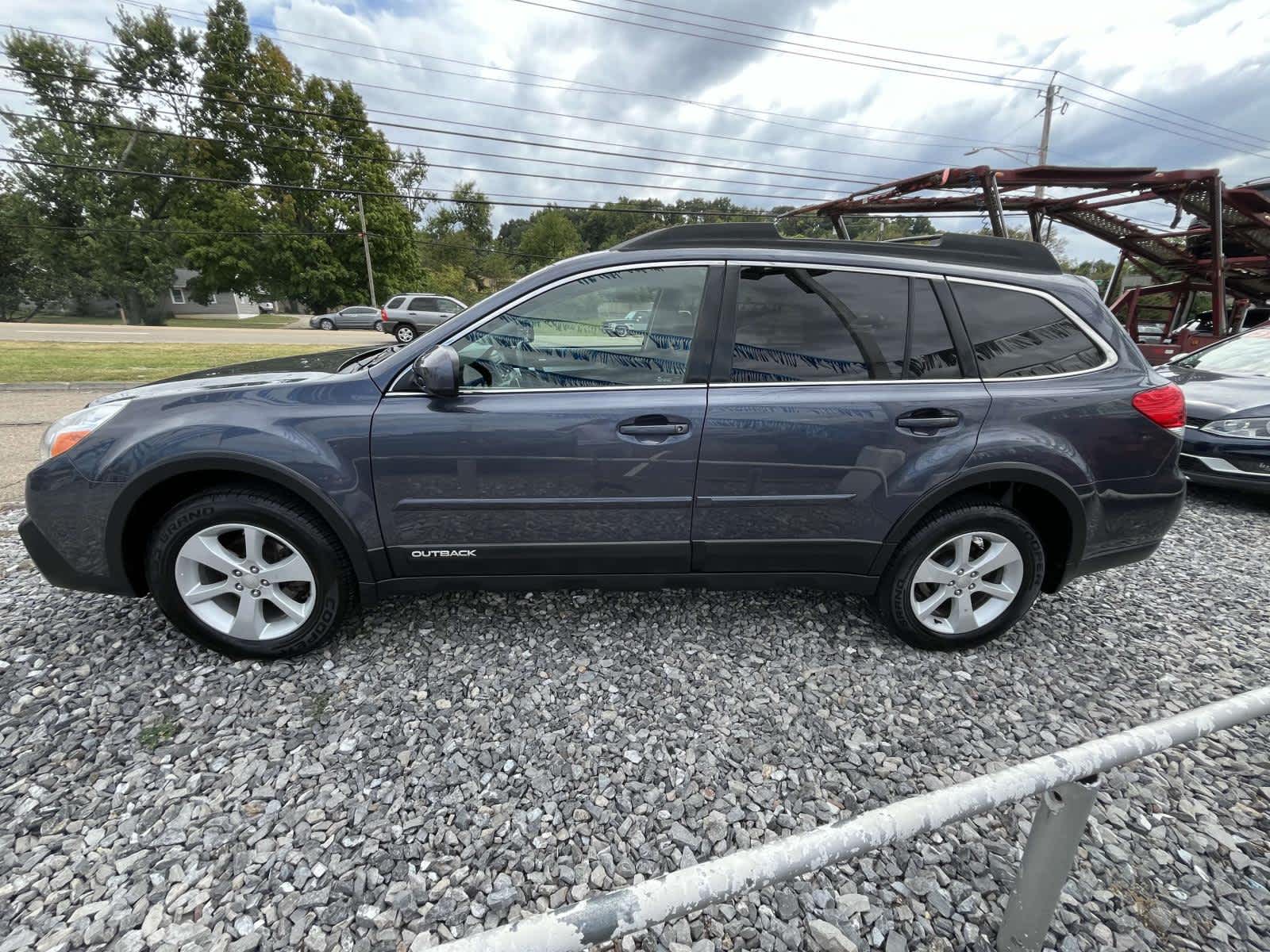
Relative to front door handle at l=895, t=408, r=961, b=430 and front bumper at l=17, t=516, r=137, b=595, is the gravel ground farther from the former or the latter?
front door handle at l=895, t=408, r=961, b=430

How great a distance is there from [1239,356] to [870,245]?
5402 mm

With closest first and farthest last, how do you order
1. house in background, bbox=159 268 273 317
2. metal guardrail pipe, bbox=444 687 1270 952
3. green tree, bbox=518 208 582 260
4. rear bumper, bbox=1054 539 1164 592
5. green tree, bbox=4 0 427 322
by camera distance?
metal guardrail pipe, bbox=444 687 1270 952 → rear bumper, bbox=1054 539 1164 592 → green tree, bbox=4 0 427 322 → house in background, bbox=159 268 273 317 → green tree, bbox=518 208 582 260

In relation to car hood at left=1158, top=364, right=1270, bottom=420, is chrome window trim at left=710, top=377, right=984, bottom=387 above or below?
above

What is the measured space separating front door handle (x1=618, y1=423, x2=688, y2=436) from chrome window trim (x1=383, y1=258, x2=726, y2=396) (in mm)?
155

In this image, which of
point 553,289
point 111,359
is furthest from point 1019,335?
point 111,359

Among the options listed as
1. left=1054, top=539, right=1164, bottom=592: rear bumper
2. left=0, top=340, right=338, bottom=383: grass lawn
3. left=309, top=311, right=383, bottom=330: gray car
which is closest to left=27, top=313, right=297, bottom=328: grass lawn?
left=309, top=311, right=383, bottom=330: gray car

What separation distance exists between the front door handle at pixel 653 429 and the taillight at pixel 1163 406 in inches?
75.8

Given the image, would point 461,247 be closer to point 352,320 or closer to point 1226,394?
point 352,320

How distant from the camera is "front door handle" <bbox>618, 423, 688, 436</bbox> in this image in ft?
7.23

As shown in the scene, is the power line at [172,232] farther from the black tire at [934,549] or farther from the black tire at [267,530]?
the black tire at [934,549]

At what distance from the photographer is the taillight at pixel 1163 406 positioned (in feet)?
7.84

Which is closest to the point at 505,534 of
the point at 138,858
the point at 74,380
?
the point at 138,858

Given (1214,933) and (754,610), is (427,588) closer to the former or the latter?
(754,610)

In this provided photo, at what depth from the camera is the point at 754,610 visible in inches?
113
